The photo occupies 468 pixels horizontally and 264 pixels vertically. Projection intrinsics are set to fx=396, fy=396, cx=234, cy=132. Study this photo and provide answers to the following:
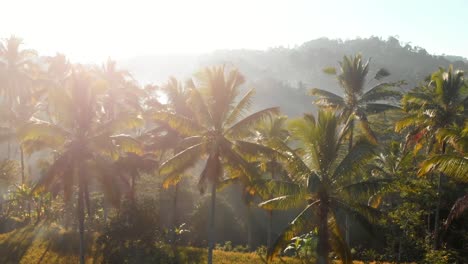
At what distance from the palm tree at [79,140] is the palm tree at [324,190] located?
8.29 meters

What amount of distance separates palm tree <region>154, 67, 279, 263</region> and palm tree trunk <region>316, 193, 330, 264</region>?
13.2ft

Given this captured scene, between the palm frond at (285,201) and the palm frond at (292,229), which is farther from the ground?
the palm frond at (285,201)

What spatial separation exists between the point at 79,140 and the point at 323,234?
11.8 m

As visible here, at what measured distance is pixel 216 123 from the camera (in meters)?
18.5

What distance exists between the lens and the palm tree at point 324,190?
15.0 m

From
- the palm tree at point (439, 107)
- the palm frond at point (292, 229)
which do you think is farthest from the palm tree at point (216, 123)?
the palm tree at point (439, 107)

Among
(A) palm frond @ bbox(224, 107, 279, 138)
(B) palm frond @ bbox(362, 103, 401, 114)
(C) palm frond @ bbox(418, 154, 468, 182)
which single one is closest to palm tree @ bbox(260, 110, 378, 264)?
(C) palm frond @ bbox(418, 154, 468, 182)

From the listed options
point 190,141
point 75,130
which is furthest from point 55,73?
point 190,141

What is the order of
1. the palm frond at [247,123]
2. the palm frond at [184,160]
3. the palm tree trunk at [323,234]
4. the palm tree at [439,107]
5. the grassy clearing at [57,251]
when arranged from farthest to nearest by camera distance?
the grassy clearing at [57,251], the palm tree at [439,107], the palm frond at [247,123], the palm frond at [184,160], the palm tree trunk at [323,234]

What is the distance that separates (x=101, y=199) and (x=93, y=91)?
935 inches

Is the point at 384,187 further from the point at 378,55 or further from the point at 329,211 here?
the point at 378,55

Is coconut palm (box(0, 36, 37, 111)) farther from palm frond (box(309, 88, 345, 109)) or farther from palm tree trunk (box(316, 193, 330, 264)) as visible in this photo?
palm tree trunk (box(316, 193, 330, 264))

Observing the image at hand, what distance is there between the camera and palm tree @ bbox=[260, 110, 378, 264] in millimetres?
14977

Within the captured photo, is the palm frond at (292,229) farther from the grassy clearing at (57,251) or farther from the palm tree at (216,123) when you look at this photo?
the grassy clearing at (57,251)
